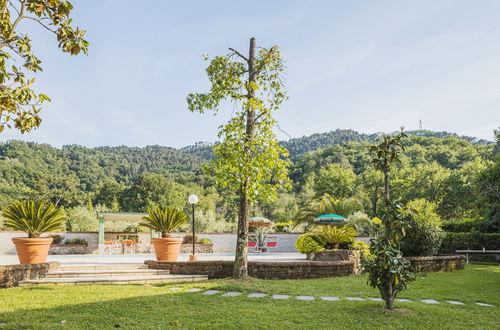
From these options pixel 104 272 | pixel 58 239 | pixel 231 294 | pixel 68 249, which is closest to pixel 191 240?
pixel 68 249

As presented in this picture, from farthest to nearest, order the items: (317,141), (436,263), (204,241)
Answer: (317,141), (204,241), (436,263)

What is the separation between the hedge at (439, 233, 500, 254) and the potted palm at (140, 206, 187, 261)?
44.7 ft

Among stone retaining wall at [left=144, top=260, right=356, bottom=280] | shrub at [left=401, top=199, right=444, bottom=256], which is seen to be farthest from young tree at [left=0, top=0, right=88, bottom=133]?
shrub at [left=401, top=199, right=444, bottom=256]

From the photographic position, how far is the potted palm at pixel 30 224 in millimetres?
8617

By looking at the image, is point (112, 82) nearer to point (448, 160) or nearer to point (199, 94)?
point (199, 94)

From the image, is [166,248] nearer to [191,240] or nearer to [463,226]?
[191,240]

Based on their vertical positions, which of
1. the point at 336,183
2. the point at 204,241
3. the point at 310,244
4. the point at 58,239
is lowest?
the point at 204,241

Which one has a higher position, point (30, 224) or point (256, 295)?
point (30, 224)

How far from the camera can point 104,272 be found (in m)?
8.73

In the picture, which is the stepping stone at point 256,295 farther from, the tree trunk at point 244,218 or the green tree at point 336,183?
the green tree at point 336,183

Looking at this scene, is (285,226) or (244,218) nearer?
(244,218)

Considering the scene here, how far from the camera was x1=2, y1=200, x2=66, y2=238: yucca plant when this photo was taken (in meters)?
8.62

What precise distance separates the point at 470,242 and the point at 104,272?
16.5m

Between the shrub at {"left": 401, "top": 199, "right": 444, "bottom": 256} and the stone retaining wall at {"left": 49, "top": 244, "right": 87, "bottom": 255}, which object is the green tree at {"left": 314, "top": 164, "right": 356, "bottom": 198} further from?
the shrub at {"left": 401, "top": 199, "right": 444, "bottom": 256}
